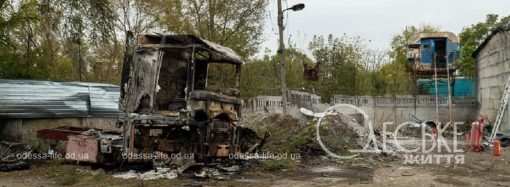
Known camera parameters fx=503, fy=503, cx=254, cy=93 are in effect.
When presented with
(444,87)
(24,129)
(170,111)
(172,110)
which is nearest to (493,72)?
(444,87)

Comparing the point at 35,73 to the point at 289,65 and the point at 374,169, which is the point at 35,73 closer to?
the point at 289,65

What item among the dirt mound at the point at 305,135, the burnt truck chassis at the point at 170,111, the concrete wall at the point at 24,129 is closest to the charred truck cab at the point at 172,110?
the burnt truck chassis at the point at 170,111

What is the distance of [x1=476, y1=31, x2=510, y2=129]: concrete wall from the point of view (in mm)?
20052

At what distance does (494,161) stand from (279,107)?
8860 millimetres

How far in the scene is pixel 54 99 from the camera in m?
15.6

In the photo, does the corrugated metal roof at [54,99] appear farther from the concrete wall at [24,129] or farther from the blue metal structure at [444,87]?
the blue metal structure at [444,87]

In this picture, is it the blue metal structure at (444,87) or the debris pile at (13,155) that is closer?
the debris pile at (13,155)

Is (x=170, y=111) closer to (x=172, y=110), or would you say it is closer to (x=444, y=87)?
(x=172, y=110)

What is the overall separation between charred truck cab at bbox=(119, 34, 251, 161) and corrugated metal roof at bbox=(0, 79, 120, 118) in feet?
16.7

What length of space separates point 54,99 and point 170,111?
6.24 m

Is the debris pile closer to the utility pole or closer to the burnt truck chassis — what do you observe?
the burnt truck chassis

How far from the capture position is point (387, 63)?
41.0m

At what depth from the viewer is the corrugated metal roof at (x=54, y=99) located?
14.5 m

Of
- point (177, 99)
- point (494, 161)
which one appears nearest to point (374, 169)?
point (494, 161)
